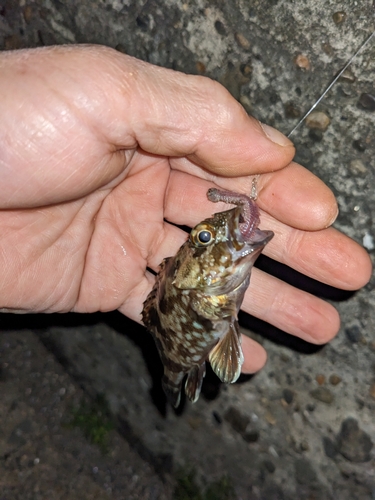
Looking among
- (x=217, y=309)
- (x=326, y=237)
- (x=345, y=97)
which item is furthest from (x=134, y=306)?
(x=345, y=97)

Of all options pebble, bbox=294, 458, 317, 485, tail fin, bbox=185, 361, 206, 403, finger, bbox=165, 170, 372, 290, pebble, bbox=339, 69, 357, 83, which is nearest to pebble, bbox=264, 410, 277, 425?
pebble, bbox=294, 458, 317, 485

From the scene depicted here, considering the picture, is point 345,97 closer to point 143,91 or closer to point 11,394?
point 143,91

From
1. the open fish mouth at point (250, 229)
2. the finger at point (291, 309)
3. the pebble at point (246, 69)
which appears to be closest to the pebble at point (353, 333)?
the finger at point (291, 309)

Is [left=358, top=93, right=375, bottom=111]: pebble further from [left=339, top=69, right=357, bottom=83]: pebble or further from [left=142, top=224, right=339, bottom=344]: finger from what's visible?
[left=142, top=224, right=339, bottom=344]: finger

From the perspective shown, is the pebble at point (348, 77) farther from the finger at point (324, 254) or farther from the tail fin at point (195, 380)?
the tail fin at point (195, 380)

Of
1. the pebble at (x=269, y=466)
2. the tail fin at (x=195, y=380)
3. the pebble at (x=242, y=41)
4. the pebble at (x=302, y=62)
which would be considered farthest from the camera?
the pebble at (x=269, y=466)

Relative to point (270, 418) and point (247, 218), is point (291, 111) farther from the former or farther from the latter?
point (270, 418)
